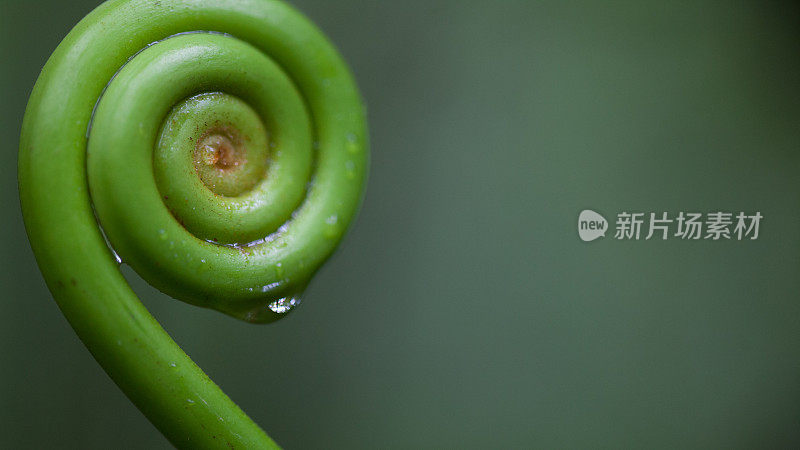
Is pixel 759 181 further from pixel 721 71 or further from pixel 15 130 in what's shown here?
pixel 15 130

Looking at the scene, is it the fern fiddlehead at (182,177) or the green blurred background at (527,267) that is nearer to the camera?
the fern fiddlehead at (182,177)

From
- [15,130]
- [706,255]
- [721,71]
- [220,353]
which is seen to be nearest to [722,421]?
[706,255]

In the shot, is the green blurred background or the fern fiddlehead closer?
the fern fiddlehead

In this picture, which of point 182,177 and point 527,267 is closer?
point 182,177
